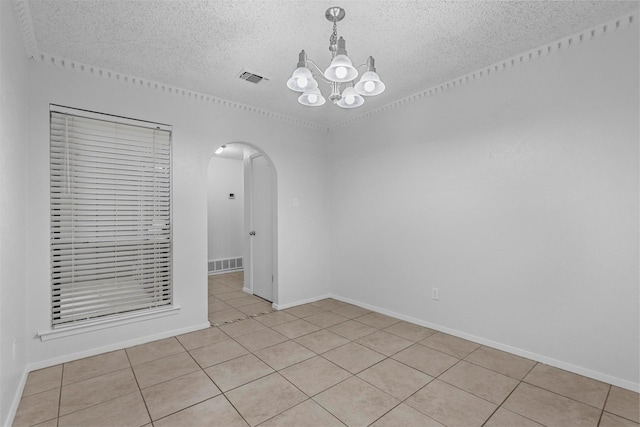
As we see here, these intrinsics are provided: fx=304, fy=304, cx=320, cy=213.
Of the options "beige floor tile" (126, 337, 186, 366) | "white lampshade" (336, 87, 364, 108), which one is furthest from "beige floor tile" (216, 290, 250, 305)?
"white lampshade" (336, 87, 364, 108)

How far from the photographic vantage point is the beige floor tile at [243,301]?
179 inches

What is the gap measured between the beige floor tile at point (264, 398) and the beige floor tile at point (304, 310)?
5.28 feet

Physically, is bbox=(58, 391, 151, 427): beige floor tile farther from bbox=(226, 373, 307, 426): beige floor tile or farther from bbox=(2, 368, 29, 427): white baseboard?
bbox=(226, 373, 307, 426): beige floor tile

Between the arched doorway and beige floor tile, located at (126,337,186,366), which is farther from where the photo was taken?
the arched doorway

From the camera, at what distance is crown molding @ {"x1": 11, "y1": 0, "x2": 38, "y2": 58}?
210 cm

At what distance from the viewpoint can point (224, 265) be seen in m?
7.15

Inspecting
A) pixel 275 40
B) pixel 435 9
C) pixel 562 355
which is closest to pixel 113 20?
pixel 275 40

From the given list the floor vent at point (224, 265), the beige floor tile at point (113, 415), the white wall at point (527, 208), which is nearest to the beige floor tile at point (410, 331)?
the white wall at point (527, 208)

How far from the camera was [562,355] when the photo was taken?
104 inches

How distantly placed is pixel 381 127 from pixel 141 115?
2914 mm

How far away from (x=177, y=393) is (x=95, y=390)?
659 millimetres

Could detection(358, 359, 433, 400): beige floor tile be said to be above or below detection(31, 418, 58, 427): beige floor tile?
below

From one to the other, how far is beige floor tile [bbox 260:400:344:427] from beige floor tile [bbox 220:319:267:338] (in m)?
1.51

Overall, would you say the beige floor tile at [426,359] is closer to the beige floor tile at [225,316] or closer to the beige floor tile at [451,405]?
the beige floor tile at [451,405]
